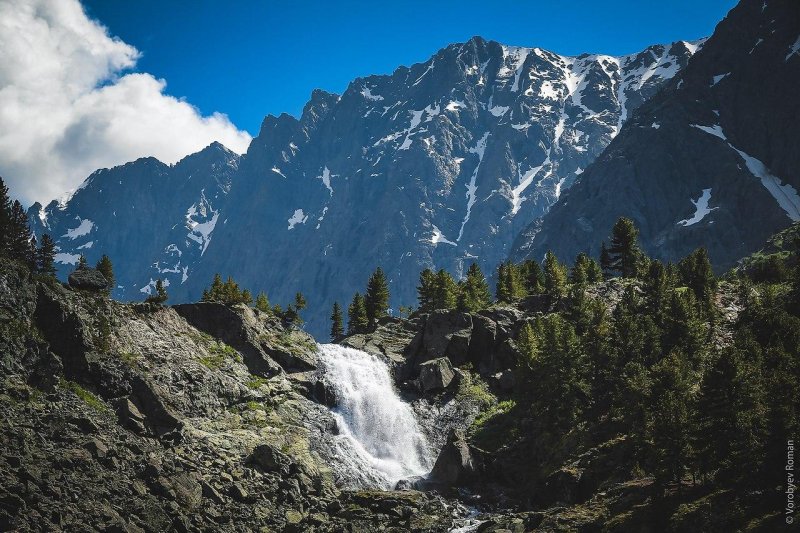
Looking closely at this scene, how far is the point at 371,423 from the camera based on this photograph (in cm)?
8662

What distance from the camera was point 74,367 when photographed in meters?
65.8

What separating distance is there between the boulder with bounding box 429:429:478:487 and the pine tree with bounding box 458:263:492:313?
34.6 metres

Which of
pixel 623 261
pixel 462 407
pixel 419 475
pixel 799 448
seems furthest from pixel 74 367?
pixel 623 261

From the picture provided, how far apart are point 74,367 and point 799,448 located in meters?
64.3

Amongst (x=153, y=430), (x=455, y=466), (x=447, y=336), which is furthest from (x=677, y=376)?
(x=153, y=430)

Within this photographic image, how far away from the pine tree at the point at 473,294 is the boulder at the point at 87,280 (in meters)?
53.3

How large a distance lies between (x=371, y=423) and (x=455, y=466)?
60.6 ft

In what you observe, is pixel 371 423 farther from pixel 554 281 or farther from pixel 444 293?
pixel 554 281

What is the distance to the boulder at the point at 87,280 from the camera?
77.7 metres

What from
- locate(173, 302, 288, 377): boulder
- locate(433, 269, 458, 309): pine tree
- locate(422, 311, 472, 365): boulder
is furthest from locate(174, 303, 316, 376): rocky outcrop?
locate(433, 269, 458, 309): pine tree

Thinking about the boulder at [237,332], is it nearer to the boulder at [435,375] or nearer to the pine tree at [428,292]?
the boulder at [435,375]

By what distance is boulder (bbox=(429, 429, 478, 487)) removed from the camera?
70.6m

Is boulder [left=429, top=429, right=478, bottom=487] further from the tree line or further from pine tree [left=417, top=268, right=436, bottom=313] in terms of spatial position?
pine tree [left=417, top=268, right=436, bottom=313]

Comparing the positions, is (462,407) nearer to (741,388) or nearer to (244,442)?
(244,442)
